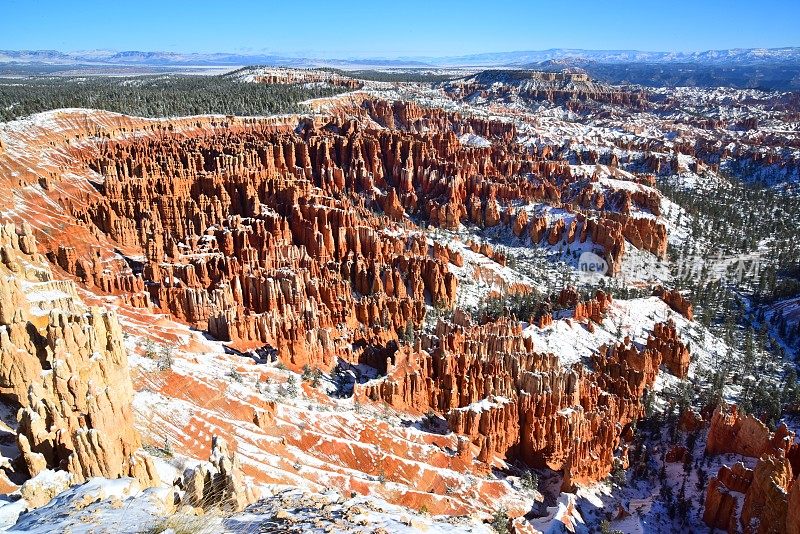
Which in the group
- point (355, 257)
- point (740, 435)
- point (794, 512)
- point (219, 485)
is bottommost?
point (740, 435)

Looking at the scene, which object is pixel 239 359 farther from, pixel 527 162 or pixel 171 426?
pixel 527 162

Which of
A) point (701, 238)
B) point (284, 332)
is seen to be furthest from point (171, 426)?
point (701, 238)

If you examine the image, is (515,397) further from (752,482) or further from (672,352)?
(672,352)

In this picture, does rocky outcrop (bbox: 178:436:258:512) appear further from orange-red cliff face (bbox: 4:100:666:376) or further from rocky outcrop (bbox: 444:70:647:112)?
rocky outcrop (bbox: 444:70:647:112)

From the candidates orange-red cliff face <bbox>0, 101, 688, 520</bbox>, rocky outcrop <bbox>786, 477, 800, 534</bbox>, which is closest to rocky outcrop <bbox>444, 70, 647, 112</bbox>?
orange-red cliff face <bbox>0, 101, 688, 520</bbox>

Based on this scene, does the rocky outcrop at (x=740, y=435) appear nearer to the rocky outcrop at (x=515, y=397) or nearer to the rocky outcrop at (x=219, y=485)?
the rocky outcrop at (x=515, y=397)

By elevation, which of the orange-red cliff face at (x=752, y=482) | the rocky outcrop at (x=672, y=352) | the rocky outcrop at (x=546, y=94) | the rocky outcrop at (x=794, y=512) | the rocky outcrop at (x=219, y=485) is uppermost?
the rocky outcrop at (x=546, y=94)

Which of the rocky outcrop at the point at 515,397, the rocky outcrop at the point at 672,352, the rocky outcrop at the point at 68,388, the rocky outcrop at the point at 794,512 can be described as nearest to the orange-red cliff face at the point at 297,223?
the rocky outcrop at the point at 515,397

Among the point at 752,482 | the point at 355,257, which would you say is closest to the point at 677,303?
the point at 752,482
